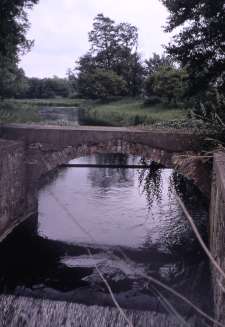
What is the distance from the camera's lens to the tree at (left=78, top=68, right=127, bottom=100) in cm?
5691

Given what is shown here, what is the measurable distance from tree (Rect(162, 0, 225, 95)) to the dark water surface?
449 cm

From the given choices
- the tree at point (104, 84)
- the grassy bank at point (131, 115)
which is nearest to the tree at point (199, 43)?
the grassy bank at point (131, 115)

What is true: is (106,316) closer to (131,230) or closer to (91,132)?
(131,230)

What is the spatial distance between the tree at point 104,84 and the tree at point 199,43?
38.7 meters

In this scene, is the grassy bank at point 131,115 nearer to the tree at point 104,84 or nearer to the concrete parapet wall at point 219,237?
the tree at point 104,84

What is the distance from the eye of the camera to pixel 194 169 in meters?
13.0

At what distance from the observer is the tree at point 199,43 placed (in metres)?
17.4

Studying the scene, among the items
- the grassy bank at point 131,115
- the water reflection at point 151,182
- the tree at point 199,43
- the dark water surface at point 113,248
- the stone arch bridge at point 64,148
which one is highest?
the tree at point 199,43

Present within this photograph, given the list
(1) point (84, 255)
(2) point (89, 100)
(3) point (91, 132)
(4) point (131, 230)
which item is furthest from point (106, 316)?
(2) point (89, 100)

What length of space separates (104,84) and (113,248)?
1821 inches

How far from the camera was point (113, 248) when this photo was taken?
1252 centimetres

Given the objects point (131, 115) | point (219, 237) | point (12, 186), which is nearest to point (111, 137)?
point (12, 186)

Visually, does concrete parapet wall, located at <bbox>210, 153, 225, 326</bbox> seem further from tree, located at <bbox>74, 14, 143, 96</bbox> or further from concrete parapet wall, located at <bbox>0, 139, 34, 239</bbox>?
tree, located at <bbox>74, 14, 143, 96</bbox>

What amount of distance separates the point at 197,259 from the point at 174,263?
743 millimetres
